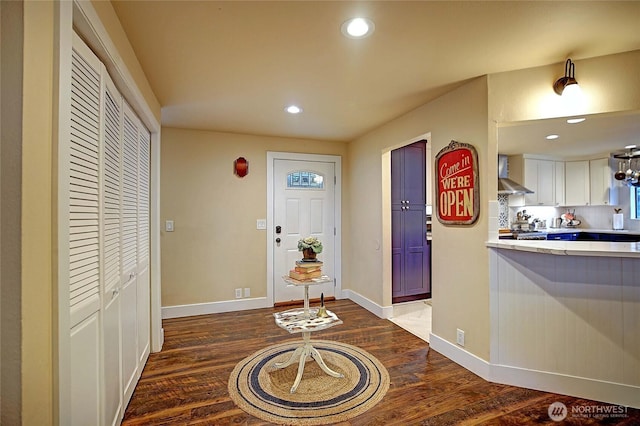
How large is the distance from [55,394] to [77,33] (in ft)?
4.56

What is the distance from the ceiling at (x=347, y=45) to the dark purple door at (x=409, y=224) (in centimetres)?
139

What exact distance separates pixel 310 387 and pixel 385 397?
54 cm

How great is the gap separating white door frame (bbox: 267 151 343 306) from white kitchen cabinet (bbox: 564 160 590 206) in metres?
4.72

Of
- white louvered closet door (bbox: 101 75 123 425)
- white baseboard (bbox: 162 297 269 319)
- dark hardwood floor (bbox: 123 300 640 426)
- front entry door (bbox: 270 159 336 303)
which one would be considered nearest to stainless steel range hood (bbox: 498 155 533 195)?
front entry door (bbox: 270 159 336 303)

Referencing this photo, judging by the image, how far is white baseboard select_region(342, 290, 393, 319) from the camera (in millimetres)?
3699

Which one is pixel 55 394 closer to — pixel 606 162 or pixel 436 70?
pixel 436 70

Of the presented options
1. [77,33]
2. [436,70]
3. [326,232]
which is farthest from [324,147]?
[77,33]

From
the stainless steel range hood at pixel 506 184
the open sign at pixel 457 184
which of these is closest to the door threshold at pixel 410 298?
the open sign at pixel 457 184

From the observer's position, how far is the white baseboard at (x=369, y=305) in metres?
3.70

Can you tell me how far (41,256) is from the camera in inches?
37.1

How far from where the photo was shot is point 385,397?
2098 millimetres

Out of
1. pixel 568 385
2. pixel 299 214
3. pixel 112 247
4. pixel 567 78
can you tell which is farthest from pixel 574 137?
pixel 112 247

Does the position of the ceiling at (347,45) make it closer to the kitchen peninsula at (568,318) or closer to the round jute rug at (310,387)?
the kitchen peninsula at (568,318)

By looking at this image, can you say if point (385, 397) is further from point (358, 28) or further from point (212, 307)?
point (212, 307)
